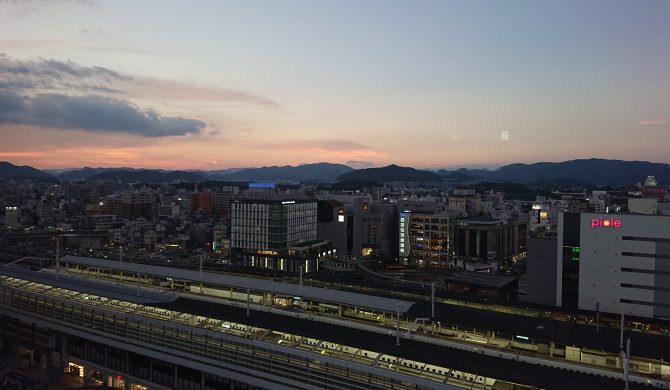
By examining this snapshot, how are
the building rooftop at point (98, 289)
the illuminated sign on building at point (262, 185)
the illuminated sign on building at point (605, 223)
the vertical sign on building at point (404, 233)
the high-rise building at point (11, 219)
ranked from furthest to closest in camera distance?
the high-rise building at point (11, 219) < the illuminated sign on building at point (262, 185) < the vertical sign on building at point (404, 233) < the illuminated sign on building at point (605, 223) < the building rooftop at point (98, 289)

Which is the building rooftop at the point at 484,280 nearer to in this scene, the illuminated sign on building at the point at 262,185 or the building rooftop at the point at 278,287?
the building rooftop at the point at 278,287

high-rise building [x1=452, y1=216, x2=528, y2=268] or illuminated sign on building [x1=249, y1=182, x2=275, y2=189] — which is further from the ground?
illuminated sign on building [x1=249, y1=182, x2=275, y2=189]

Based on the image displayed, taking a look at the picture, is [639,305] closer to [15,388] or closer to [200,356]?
[200,356]

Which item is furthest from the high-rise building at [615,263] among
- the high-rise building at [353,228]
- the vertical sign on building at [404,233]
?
the high-rise building at [353,228]

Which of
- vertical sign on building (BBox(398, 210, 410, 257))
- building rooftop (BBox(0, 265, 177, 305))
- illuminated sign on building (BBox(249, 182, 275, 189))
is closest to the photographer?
building rooftop (BBox(0, 265, 177, 305))

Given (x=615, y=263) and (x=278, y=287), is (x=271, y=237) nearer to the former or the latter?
(x=278, y=287)

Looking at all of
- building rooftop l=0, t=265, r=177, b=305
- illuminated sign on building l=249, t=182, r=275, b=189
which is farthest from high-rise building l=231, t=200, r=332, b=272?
building rooftop l=0, t=265, r=177, b=305

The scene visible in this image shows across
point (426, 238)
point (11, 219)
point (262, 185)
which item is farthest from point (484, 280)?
point (11, 219)

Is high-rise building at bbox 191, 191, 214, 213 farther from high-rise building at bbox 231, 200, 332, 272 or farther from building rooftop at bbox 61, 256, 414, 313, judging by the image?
building rooftop at bbox 61, 256, 414, 313

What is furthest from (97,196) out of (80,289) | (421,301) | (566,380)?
(566,380)
